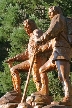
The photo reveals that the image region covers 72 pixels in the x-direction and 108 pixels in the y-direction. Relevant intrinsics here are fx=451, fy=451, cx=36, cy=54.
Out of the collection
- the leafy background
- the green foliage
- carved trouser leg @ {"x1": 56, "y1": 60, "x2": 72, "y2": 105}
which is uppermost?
the leafy background

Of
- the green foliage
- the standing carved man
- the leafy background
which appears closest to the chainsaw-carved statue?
the standing carved man

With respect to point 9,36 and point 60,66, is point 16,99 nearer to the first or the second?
point 60,66

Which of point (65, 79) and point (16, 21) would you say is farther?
point (16, 21)

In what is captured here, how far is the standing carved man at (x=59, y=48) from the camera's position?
27.7 ft

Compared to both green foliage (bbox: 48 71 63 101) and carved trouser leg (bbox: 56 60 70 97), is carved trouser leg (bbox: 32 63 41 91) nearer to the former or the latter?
carved trouser leg (bbox: 56 60 70 97)

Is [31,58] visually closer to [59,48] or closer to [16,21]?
[59,48]

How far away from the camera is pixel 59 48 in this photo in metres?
8.67

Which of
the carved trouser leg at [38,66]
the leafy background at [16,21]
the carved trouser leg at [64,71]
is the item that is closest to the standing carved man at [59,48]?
the carved trouser leg at [64,71]

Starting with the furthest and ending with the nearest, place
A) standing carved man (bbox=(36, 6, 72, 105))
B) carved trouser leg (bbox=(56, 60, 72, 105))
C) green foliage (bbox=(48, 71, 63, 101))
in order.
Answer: green foliage (bbox=(48, 71, 63, 101)), standing carved man (bbox=(36, 6, 72, 105)), carved trouser leg (bbox=(56, 60, 72, 105))

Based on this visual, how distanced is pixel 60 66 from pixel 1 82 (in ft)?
32.7

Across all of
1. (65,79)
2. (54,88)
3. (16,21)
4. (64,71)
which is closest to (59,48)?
(64,71)

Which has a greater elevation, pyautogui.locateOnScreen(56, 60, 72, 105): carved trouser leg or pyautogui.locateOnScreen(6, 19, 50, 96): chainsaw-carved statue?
pyautogui.locateOnScreen(6, 19, 50, 96): chainsaw-carved statue

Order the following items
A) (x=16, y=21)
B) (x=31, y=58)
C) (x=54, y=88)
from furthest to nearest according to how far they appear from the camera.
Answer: (x=16, y=21) < (x=54, y=88) < (x=31, y=58)

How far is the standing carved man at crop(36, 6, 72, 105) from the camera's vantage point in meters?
8.45
